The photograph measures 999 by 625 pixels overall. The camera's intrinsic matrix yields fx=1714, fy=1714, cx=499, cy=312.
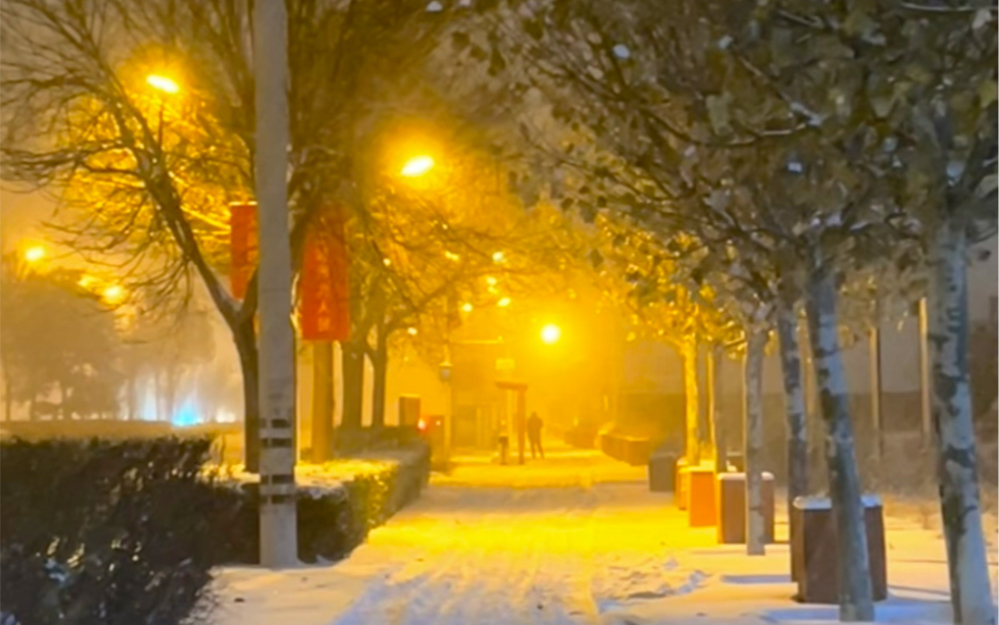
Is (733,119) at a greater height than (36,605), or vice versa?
(733,119)

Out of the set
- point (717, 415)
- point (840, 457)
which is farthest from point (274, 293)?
point (717, 415)

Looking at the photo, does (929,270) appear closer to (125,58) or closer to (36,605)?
(36,605)

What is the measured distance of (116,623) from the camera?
998 centimetres

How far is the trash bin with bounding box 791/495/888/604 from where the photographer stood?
14.1 metres

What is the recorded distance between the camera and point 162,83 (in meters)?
20.8

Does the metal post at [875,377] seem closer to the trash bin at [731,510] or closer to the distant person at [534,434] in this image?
the distant person at [534,434]

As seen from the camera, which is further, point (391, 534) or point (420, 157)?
point (391, 534)

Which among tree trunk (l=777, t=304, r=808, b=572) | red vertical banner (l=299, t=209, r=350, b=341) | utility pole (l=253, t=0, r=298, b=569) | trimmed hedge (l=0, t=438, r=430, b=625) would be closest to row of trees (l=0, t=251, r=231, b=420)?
red vertical banner (l=299, t=209, r=350, b=341)

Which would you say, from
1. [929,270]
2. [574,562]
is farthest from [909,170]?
[574,562]

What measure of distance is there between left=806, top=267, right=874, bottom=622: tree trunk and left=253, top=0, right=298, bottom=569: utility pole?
7133 millimetres

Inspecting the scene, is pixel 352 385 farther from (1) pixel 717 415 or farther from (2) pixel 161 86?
(2) pixel 161 86

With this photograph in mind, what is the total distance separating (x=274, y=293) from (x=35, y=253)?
1709 centimetres

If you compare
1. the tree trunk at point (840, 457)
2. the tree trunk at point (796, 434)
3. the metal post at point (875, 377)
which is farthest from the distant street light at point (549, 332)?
the tree trunk at point (840, 457)

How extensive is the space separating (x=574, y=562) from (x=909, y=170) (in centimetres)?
1122
